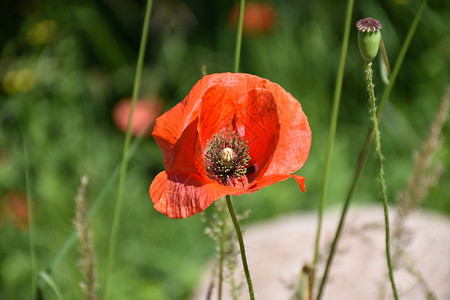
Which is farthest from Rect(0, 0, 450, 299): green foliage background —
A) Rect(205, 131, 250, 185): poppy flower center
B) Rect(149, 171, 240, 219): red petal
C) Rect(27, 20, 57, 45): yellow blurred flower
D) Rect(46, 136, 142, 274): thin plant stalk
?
Rect(149, 171, 240, 219): red petal

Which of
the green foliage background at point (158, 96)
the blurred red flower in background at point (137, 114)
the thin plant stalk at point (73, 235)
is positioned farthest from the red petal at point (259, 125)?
the blurred red flower in background at point (137, 114)

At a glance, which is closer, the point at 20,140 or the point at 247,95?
the point at 247,95

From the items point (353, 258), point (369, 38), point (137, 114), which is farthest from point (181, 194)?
point (137, 114)

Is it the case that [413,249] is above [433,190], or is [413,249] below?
below

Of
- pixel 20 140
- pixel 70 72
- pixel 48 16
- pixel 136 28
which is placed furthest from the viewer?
pixel 136 28

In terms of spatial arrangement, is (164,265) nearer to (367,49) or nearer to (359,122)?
(359,122)

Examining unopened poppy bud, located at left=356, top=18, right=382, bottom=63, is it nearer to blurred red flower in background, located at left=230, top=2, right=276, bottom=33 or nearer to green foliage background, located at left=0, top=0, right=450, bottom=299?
green foliage background, located at left=0, top=0, right=450, bottom=299

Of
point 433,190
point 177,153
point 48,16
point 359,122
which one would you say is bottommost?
point 177,153

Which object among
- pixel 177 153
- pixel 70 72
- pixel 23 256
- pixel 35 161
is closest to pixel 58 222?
pixel 23 256
